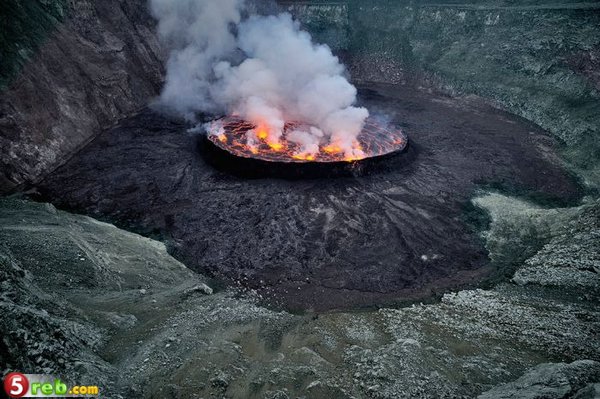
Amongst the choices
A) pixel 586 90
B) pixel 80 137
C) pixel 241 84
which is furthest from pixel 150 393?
pixel 586 90

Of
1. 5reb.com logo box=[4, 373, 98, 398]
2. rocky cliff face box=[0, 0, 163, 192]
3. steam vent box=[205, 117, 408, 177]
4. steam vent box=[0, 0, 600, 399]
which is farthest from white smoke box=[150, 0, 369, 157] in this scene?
5reb.com logo box=[4, 373, 98, 398]

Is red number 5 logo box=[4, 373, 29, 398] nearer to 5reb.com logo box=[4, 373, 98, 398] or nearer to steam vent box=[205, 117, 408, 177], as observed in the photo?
5reb.com logo box=[4, 373, 98, 398]

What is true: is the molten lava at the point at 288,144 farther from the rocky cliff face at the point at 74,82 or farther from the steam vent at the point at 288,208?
the rocky cliff face at the point at 74,82

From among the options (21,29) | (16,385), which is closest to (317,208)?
(16,385)

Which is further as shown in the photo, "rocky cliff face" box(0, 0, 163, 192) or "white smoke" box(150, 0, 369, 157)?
"white smoke" box(150, 0, 369, 157)

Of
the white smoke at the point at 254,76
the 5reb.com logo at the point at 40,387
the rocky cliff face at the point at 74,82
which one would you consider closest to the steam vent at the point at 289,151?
the white smoke at the point at 254,76
